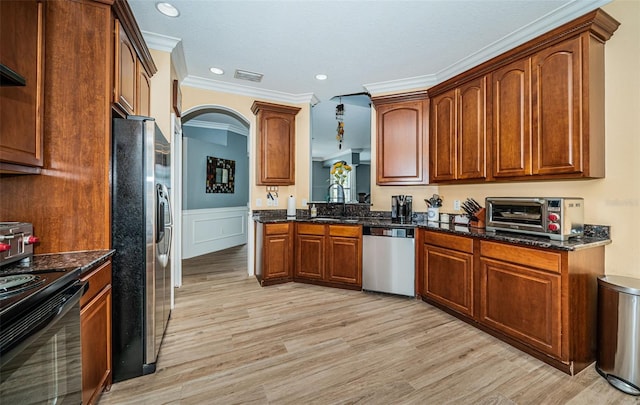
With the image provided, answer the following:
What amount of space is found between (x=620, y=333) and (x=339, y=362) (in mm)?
1798

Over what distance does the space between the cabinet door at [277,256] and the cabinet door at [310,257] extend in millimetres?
118

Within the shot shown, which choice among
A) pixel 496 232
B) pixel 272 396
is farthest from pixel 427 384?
pixel 496 232

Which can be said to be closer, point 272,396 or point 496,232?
point 272,396

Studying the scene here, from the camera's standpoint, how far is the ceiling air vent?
140 inches

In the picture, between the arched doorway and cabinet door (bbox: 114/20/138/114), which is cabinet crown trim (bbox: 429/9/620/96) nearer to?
cabinet door (bbox: 114/20/138/114)

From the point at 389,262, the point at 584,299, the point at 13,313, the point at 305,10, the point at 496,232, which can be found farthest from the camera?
the point at 389,262

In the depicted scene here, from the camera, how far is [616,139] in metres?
2.17

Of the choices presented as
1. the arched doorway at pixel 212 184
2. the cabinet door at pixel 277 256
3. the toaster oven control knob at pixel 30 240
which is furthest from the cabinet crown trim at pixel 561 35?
the arched doorway at pixel 212 184

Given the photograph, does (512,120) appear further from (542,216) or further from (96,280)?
(96,280)

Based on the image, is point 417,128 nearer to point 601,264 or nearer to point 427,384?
point 601,264

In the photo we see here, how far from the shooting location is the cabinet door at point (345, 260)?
358cm

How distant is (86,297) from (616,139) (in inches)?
139

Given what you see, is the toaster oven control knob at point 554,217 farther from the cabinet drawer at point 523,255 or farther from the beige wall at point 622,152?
the beige wall at point 622,152

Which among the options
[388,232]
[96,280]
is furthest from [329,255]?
[96,280]
